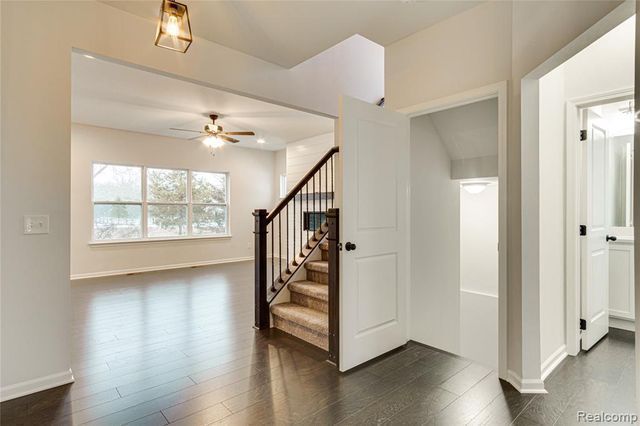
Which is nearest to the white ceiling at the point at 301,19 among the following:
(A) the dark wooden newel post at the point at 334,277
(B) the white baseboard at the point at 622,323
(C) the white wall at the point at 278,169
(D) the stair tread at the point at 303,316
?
(A) the dark wooden newel post at the point at 334,277

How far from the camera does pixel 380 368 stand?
2.52m

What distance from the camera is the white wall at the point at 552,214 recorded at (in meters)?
2.44

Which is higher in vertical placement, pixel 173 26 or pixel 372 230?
pixel 173 26

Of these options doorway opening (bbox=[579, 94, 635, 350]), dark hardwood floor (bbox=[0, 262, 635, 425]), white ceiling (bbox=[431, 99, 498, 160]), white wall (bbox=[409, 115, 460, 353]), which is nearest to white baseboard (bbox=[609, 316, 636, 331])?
doorway opening (bbox=[579, 94, 635, 350])

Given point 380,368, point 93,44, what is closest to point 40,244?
point 93,44

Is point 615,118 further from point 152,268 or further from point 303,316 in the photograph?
point 152,268

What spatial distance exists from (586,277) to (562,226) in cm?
57

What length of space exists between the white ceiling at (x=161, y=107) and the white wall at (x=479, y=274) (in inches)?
121

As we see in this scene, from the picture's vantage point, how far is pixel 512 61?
7.43 feet

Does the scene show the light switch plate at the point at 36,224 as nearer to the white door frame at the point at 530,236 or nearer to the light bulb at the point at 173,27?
the light bulb at the point at 173,27

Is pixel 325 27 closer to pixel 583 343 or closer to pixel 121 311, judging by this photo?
pixel 583 343

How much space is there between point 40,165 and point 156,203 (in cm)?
504

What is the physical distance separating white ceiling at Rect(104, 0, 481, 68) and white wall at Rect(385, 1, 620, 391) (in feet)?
0.59

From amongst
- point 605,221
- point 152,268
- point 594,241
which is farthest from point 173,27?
point 152,268
